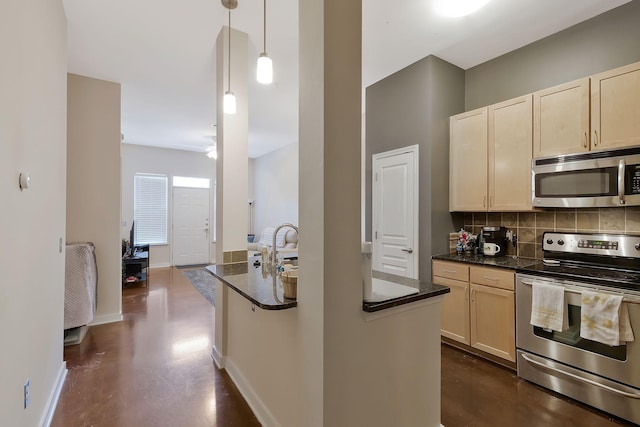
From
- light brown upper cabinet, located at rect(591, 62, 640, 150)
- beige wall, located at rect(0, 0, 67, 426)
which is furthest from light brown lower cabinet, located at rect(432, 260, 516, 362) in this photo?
beige wall, located at rect(0, 0, 67, 426)

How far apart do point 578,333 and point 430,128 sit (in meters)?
2.12

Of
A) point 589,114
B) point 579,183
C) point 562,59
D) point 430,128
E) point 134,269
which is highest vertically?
point 562,59

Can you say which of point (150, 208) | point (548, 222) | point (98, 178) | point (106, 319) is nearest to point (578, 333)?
point (548, 222)

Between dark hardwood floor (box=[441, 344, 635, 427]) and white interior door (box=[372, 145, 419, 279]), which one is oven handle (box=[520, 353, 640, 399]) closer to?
dark hardwood floor (box=[441, 344, 635, 427])

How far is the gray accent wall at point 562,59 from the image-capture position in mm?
2312

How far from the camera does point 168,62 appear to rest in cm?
321

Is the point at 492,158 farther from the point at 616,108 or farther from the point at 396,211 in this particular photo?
the point at 396,211

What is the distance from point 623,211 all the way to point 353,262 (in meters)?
2.49

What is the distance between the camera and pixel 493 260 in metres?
2.75

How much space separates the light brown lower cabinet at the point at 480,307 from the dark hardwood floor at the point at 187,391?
0.60 ft

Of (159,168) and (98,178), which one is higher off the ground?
(159,168)

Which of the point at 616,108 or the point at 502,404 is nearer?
the point at 502,404

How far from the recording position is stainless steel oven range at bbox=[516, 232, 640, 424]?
186 centimetres

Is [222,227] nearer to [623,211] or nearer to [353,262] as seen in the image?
[353,262]
